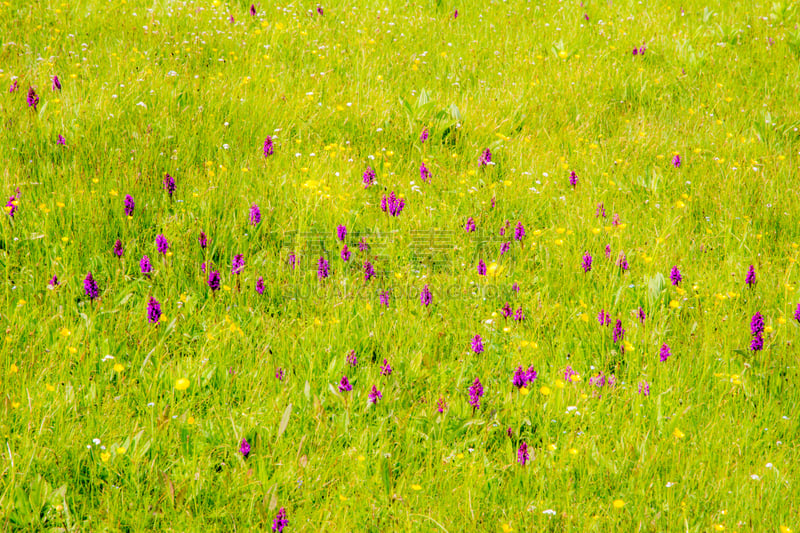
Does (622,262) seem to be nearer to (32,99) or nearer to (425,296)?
(425,296)

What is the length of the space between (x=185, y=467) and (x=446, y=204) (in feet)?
8.65

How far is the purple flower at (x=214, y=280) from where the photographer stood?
368cm

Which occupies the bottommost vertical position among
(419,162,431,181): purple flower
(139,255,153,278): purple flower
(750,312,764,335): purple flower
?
(750,312,764,335): purple flower

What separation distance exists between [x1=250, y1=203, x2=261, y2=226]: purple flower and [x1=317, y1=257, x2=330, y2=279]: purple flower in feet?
2.06

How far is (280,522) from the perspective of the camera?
2525mm

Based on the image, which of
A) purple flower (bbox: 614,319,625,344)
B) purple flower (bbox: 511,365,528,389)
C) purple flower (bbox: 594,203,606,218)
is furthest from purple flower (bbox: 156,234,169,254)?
purple flower (bbox: 594,203,606,218)

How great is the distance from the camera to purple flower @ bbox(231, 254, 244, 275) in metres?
3.84

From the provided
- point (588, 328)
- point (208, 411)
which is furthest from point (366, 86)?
point (208, 411)

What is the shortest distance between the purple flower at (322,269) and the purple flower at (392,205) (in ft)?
2.52

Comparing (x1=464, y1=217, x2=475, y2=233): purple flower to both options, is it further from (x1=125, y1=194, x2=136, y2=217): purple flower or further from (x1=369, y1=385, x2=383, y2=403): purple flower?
(x1=125, y1=194, x2=136, y2=217): purple flower

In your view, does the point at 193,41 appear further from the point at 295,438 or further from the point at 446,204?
the point at 295,438

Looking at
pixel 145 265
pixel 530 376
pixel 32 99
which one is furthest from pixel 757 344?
pixel 32 99

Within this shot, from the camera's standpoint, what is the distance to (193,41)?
6.41 m

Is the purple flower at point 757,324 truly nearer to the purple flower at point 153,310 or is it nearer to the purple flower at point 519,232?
the purple flower at point 519,232
